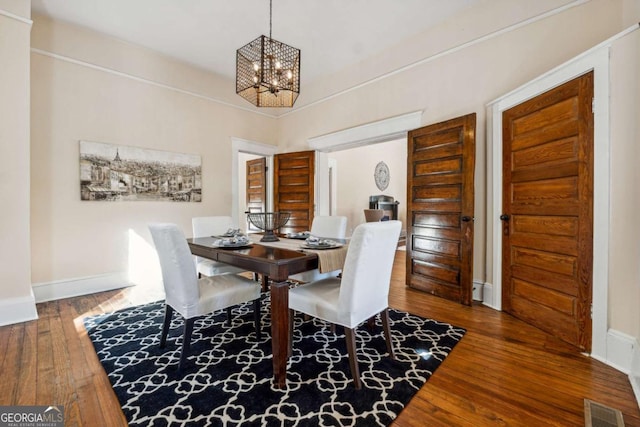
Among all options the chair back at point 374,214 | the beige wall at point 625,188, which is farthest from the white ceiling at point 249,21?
the chair back at point 374,214

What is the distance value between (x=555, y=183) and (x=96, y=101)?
486 centimetres

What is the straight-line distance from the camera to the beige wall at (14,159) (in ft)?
8.07

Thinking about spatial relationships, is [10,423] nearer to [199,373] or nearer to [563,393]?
[199,373]

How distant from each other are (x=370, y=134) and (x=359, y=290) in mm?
2828

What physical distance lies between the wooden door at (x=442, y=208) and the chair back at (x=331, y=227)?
1.10 m

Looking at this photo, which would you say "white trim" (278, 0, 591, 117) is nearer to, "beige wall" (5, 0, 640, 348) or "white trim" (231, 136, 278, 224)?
"beige wall" (5, 0, 640, 348)

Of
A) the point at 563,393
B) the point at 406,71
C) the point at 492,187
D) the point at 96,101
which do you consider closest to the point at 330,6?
the point at 406,71

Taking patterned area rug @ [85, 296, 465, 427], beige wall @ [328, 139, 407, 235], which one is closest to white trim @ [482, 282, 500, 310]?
patterned area rug @ [85, 296, 465, 427]

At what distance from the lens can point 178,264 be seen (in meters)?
1.72

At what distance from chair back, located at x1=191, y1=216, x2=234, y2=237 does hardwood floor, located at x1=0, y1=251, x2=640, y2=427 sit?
1221 millimetres

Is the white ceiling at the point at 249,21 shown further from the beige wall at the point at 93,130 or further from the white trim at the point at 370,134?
the white trim at the point at 370,134

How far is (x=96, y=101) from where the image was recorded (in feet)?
11.1

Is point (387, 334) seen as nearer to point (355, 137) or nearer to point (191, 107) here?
point (355, 137)

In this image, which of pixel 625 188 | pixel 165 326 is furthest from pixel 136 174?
pixel 625 188
